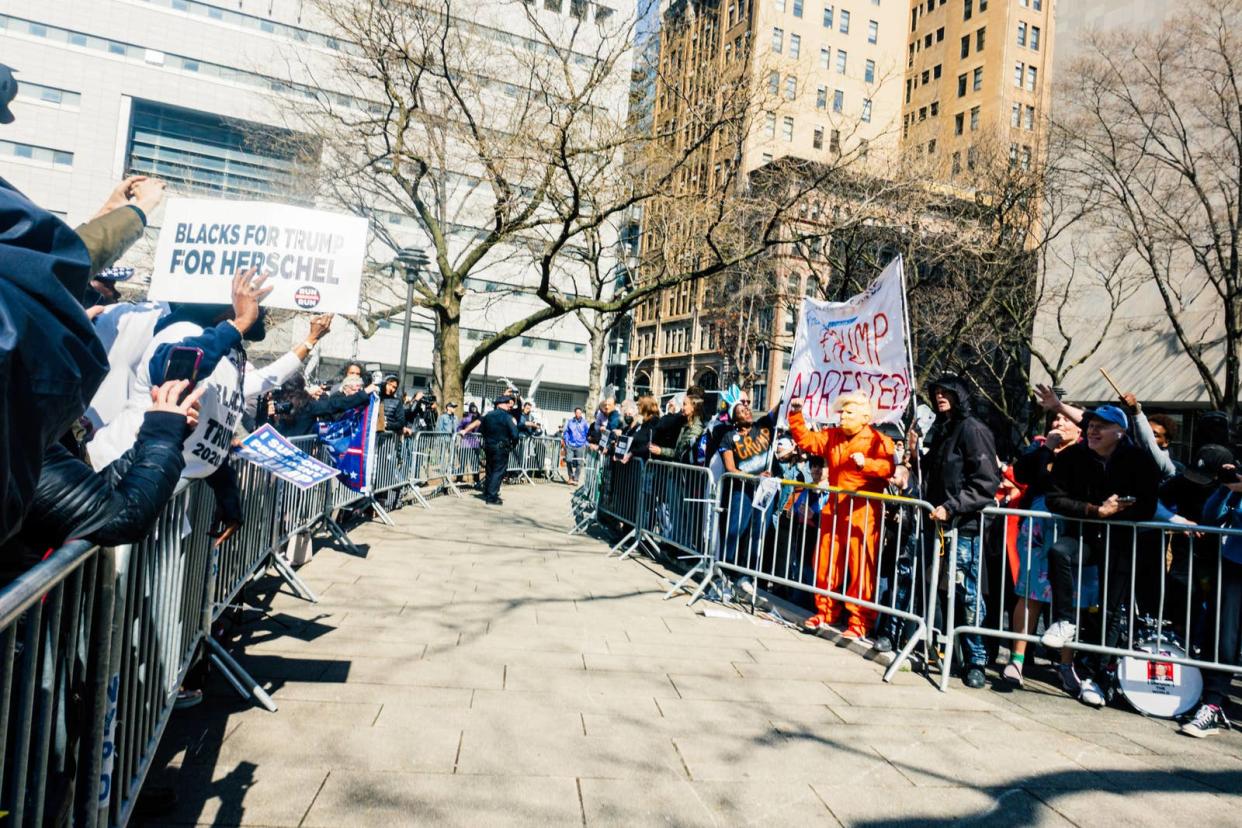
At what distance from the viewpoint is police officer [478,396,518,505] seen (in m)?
15.0

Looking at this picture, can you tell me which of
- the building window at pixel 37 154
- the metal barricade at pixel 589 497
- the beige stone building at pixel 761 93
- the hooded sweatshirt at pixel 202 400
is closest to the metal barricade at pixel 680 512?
the metal barricade at pixel 589 497

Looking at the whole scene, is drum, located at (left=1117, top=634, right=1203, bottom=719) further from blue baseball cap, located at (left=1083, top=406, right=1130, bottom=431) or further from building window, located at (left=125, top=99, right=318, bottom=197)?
building window, located at (left=125, top=99, right=318, bottom=197)

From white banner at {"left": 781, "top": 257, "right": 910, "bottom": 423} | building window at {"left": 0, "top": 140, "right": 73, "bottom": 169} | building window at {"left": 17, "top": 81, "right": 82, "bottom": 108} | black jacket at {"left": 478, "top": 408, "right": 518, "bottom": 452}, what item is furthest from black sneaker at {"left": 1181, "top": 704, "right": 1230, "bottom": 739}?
building window at {"left": 17, "top": 81, "right": 82, "bottom": 108}

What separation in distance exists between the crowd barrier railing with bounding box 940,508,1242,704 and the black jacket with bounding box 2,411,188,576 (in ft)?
15.9

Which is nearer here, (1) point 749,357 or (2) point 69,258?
(2) point 69,258

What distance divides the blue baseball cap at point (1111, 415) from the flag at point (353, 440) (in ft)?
23.7

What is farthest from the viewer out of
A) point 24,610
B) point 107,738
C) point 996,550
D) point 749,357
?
point 749,357

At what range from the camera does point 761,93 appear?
46.0ft

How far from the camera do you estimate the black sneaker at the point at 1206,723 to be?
4.87m

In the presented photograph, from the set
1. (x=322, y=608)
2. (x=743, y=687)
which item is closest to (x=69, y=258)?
(x=743, y=687)

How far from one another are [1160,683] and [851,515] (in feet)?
7.22

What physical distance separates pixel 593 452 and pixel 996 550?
7008mm

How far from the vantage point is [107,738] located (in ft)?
7.28

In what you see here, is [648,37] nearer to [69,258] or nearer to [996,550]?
[996,550]
